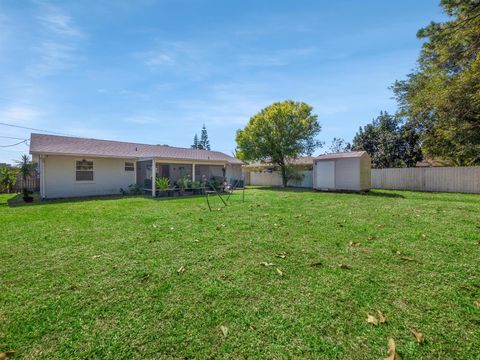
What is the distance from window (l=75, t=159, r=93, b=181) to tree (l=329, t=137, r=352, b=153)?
2920 cm

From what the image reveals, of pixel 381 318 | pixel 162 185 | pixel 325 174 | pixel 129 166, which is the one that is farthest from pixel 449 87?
pixel 129 166

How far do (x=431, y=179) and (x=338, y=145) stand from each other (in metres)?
19.2

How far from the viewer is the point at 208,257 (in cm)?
358

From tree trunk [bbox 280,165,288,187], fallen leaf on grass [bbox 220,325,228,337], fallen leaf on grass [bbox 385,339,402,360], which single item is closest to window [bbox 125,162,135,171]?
tree trunk [bbox 280,165,288,187]

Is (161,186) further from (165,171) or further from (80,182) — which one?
(165,171)

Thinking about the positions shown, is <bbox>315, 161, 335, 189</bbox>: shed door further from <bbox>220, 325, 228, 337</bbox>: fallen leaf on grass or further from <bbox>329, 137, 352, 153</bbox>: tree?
<bbox>329, 137, 352, 153</bbox>: tree

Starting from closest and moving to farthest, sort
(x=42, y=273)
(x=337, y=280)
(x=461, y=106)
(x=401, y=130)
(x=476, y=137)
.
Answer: (x=337, y=280) → (x=42, y=273) → (x=461, y=106) → (x=476, y=137) → (x=401, y=130)

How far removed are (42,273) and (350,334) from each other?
11.9 feet

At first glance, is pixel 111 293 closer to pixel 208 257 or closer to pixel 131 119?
pixel 208 257

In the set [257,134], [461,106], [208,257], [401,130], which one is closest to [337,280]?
[208,257]

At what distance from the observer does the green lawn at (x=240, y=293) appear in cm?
180

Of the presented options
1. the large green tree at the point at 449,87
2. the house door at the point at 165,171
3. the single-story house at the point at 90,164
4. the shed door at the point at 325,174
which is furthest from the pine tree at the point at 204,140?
the shed door at the point at 325,174

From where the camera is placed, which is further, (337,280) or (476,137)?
(476,137)

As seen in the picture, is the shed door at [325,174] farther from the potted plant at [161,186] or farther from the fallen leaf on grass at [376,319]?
the fallen leaf on grass at [376,319]
